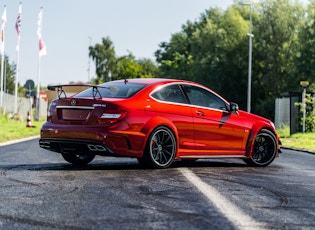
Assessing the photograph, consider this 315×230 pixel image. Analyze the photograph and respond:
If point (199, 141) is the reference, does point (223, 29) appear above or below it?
above

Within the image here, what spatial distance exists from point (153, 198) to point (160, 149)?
3.35 metres

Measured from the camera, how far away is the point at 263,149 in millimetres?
11422

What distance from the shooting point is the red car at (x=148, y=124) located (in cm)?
934

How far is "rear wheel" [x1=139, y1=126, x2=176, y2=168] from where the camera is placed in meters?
9.55

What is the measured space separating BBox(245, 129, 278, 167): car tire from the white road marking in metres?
3.15

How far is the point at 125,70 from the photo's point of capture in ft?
378

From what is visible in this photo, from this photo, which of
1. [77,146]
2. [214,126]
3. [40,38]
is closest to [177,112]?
[214,126]

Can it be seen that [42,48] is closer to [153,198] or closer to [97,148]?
[97,148]

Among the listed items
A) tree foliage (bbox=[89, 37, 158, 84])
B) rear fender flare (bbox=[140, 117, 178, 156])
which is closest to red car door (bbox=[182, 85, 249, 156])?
rear fender flare (bbox=[140, 117, 178, 156])

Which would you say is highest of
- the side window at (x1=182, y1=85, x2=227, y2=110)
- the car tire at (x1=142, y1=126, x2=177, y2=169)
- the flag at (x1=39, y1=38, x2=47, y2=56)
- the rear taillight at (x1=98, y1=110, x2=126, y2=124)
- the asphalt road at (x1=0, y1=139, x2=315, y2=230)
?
the flag at (x1=39, y1=38, x2=47, y2=56)

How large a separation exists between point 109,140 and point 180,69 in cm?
7922

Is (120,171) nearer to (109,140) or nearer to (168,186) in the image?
(109,140)

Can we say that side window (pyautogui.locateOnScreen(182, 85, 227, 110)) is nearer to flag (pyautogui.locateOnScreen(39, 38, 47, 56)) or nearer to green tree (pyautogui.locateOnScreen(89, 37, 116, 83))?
flag (pyautogui.locateOnScreen(39, 38, 47, 56))

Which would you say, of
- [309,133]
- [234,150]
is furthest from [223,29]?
[234,150]
